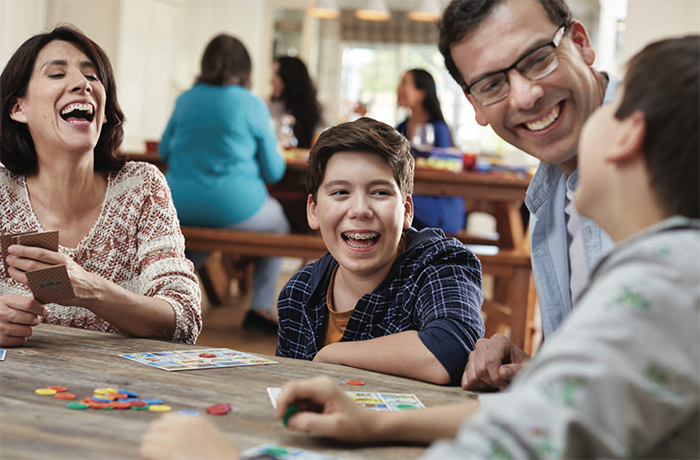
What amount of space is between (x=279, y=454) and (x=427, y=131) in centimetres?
374

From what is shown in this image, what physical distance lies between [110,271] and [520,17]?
1124 mm

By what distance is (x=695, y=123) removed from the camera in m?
0.74

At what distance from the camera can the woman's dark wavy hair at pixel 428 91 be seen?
493 centimetres

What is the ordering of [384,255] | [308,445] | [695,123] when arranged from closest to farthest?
1. [695,123]
2. [308,445]
3. [384,255]

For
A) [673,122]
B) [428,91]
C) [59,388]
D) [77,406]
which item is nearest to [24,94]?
[59,388]

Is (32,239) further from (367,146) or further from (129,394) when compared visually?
(367,146)

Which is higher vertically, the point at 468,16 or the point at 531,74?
the point at 468,16

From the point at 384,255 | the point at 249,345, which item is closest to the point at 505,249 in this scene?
the point at 249,345

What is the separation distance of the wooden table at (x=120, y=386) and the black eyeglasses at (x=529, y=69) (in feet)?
1.94

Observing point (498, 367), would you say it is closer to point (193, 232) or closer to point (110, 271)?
point (110, 271)

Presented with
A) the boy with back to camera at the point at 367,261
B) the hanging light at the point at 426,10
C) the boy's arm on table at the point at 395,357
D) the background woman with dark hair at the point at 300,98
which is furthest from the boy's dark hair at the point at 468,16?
the hanging light at the point at 426,10

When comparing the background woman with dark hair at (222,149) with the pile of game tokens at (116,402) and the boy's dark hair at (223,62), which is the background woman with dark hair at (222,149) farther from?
the pile of game tokens at (116,402)

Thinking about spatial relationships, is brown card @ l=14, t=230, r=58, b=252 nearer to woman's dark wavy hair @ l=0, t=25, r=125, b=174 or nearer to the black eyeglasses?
woman's dark wavy hair @ l=0, t=25, r=125, b=174

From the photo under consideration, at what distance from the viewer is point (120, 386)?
1.16 meters
